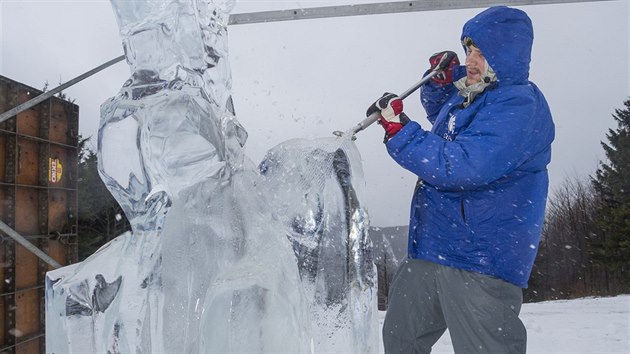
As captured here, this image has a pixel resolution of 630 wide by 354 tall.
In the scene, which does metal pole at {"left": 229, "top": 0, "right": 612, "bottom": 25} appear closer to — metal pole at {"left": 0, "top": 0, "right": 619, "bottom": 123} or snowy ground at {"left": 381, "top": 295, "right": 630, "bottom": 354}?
metal pole at {"left": 0, "top": 0, "right": 619, "bottom": 123}

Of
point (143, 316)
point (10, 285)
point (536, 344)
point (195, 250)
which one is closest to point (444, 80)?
point (195, 250)

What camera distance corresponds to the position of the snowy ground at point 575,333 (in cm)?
615

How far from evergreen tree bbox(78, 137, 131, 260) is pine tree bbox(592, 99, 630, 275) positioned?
22394 mm

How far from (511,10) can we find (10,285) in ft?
13.1

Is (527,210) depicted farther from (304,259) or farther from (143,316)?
(143,316)

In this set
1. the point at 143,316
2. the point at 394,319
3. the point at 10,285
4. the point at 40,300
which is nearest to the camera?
the point at 143,316

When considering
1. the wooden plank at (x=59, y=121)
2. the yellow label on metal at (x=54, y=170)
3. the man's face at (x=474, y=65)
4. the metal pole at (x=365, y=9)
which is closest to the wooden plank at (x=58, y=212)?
the yellow label on metal at (x=54, y=170)

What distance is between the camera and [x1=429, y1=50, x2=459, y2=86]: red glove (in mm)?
2341

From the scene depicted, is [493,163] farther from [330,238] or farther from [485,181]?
[330,238]

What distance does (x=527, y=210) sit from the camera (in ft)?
6.44

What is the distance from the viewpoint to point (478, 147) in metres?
1.85

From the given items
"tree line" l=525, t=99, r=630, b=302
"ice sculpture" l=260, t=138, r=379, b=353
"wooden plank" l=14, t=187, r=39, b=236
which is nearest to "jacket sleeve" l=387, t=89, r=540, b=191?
"ice sculpture" l=260, t=138, r=379, b=353

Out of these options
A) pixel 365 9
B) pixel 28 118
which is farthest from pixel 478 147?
pixel 28 118

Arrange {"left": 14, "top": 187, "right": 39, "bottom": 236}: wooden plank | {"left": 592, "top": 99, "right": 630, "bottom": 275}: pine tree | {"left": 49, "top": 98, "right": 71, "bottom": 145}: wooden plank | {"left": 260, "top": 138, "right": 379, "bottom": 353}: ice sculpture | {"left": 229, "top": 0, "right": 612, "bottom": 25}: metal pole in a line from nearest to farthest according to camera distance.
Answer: {"left": 260, "top": 138, "right": 379, "bottom": 353}: ice sculpture → {"left": 229, "top": 0, "right": 612, "bottom": 25}: metal pole → {"left": 14, "top": 187, "right": 39, "bottom": 236}: wooden plank → {"left": 49, "top": 98, "right": 71, "bottom": 145}: wooden plank → {"left": 592, "top": 99, "right": 630, "bottom": 275}: pine tree
